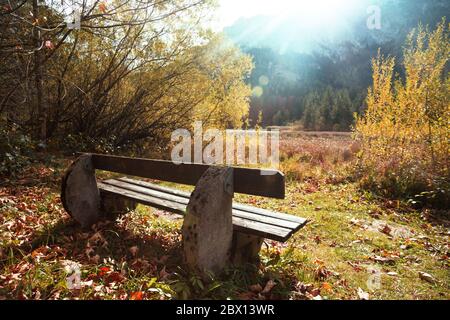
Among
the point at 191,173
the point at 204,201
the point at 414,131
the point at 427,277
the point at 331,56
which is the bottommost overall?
the point at 427,277

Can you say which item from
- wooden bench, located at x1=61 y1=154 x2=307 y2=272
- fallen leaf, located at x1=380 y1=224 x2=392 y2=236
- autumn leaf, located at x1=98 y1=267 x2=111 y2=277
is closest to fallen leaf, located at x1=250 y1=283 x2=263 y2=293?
wooden bench, located at x1=61 y1=154 x2=307 y2=272

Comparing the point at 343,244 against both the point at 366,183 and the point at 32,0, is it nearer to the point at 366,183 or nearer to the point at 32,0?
the point at 366,183

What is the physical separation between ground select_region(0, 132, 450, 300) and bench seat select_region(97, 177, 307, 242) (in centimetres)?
42

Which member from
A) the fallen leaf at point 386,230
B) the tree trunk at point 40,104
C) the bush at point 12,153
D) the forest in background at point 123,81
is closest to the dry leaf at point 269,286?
the fallen leaf at point 386,230

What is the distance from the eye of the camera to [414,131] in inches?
274

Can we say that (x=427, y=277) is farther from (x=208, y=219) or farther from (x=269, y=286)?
(x=208, y=219)

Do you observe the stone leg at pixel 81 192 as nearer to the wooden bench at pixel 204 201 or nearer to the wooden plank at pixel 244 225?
the wooden bench at pixel 204 201

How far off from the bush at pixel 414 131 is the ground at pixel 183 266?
93cm

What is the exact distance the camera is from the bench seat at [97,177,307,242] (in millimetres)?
2613

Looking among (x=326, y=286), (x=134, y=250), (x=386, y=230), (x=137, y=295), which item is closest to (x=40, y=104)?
(x=134, y=250)

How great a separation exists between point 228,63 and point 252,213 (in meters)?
8.90

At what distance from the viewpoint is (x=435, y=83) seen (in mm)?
6656

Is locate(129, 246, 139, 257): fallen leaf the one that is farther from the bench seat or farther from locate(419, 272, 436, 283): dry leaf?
locate(419, 272, 436, 283): dry leaf

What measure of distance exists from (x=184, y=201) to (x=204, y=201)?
0.92 metres
